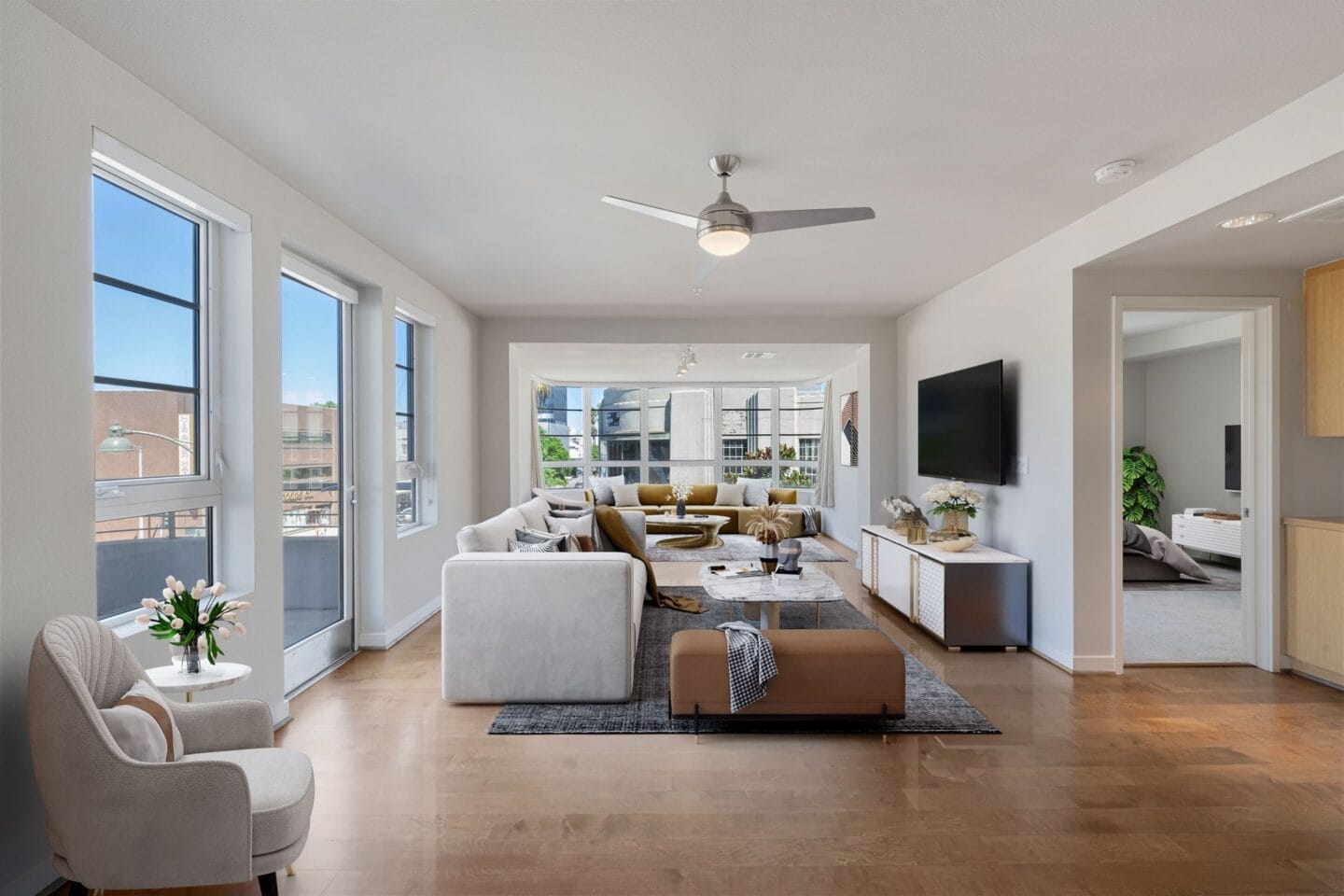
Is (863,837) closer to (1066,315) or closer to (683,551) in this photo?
(1066,315)

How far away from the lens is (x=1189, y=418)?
306 inches

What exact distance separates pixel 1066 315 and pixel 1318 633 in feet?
7.15

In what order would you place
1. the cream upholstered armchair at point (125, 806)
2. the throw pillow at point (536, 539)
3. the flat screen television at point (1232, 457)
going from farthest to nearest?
1. the flat screen television at point (1232, 457)
2. the throw pillow at point (536, 539)
3. the cream upholstered armchair at point (125, 806)

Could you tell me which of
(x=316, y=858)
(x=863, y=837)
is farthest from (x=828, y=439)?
(x=316, y=858)

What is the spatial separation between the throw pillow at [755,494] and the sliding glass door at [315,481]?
6.86 meters

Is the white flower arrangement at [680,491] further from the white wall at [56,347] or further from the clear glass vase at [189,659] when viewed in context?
the clear glass vase at [189,659]

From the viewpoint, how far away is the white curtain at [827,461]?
10.0 m

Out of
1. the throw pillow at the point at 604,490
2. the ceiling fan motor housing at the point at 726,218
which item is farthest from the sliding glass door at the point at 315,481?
the throw pillow at the point at 604,490

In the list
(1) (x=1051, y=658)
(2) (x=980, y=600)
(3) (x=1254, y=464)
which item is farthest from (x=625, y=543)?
(3) (x=1254, y=464)

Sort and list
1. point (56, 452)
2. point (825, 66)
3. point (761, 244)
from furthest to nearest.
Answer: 1. point (761, 244)
2. point (825, 66)
3. point (56, 452)

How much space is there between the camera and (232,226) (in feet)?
9.89

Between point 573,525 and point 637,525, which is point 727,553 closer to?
point 637,525

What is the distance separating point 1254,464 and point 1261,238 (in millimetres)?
1422

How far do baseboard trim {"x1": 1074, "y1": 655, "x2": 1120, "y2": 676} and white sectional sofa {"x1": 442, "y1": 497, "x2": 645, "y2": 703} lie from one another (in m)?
2.55
